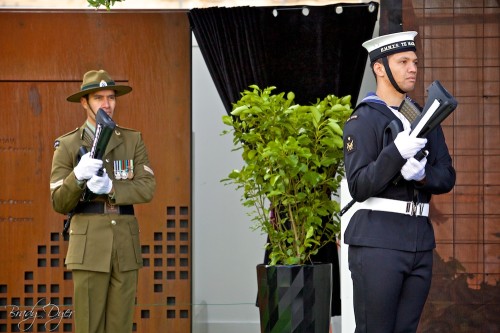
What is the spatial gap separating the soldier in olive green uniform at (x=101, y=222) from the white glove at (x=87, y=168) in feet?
0.03

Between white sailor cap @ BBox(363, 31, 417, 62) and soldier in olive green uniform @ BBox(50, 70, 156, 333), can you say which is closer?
white sailor cap @ BBox(363, 31, 417, 62)

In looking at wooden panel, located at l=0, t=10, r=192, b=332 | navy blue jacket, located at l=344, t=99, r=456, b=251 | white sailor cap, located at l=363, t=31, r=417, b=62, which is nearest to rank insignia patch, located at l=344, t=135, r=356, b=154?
navy blue jacket, located at l=344, t=99, r=456, b=251

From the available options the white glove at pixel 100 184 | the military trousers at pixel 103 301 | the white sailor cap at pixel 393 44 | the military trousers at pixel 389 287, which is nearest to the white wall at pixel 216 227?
the military trousers at pixel 103 301

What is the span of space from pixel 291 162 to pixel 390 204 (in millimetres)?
1433

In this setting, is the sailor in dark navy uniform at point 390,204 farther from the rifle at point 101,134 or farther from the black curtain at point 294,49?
the black curtain at point 294,49

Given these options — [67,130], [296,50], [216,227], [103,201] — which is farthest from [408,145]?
[67,130]

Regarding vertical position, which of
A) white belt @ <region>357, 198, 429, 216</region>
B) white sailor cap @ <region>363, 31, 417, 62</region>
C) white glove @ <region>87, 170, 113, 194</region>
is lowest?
white belt @ <region>357, 198, 429, 216</region>

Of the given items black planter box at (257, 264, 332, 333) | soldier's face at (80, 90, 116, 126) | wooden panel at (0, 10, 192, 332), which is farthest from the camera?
wooden panel at (0, 10, 192, 332)

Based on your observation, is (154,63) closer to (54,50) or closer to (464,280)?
(54,50)

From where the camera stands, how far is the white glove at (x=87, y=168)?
174 inches

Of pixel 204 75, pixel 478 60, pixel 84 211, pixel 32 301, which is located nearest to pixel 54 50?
pixel 204 75

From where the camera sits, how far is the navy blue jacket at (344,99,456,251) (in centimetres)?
347

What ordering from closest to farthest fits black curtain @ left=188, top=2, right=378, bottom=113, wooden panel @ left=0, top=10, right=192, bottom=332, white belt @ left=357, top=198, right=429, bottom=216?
white belt @ left=357, top=198, right=429, bottom=216, black curtain @ left=188, top=2, right=378, bottom=113, wooden panel @ left=0, top=10, right=192, bottom=332

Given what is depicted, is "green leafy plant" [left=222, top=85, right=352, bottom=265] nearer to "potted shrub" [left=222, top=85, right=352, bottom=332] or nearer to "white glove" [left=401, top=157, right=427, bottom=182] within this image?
"potted shrub" [left=222, top=85, right=352, bottom=332]
